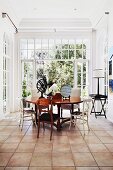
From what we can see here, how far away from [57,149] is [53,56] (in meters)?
5.51

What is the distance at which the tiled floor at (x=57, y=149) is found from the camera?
3.27 meters

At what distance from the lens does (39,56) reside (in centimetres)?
902

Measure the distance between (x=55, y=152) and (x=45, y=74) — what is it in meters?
5.58

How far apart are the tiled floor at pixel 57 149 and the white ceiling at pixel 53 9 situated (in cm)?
374

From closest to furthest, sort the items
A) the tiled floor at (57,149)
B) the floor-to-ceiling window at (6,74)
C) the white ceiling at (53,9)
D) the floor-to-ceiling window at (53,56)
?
the tiled floor at (57,149), the white ceiling at (53,9), the floor-to-ceiling window at (6,74), the floor-to-ceiling window at (53,56)

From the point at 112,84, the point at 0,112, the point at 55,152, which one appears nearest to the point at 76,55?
the point at 112,84

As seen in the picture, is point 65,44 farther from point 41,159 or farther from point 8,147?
point 41,159

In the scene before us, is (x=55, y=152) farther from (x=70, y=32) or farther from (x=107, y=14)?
(x=70, y=32)

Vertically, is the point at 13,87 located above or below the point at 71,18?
Result: below

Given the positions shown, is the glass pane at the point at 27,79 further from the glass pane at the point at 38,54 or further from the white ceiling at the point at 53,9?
the white ceiling at the point at 53,9

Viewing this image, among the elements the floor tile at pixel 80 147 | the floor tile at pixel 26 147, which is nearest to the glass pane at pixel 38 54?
the floor tile at pixel 26 147

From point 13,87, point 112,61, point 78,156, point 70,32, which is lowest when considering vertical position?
point 78,156

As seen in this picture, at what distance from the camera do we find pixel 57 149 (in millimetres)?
4031

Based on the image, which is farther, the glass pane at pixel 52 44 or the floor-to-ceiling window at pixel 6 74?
the glass pane at pixel 52 44
